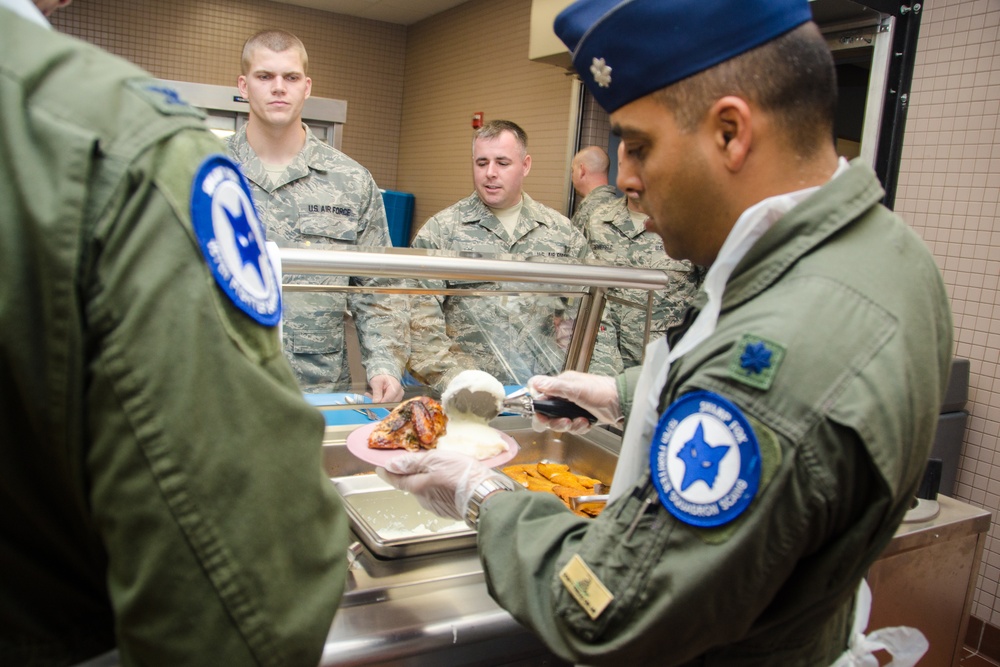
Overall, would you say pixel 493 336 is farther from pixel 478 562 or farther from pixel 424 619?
pixel 424 619

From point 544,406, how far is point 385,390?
456mm

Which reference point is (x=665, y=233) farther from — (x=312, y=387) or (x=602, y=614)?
(x=312, y=387)

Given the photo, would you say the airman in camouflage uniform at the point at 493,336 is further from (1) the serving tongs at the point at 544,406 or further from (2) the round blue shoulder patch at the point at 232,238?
(2) the round blue shoulder patch at the point at 232,238

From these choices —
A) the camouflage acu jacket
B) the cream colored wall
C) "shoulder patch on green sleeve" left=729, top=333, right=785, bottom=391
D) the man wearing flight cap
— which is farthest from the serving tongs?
the cream colored wall

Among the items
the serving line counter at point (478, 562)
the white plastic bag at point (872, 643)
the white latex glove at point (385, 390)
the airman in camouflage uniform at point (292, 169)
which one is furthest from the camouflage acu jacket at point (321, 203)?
the white plastic bag at point (872, 643)

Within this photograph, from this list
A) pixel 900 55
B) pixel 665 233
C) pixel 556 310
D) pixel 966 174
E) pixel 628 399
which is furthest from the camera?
pixel 966 174

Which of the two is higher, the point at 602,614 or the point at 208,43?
the point at 208,43

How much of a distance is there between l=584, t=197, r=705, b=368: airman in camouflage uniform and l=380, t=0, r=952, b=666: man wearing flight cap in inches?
29.7

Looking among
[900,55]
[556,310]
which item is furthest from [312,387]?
[900,55]

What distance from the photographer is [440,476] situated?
3.84ft

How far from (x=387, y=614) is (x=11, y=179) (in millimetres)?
808

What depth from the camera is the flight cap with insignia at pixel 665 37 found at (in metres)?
0.87

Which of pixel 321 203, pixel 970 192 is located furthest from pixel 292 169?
pixel 970 192

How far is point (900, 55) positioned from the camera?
2398 millimetres
